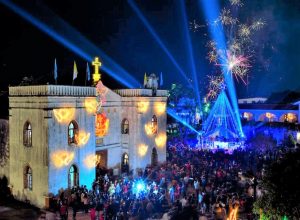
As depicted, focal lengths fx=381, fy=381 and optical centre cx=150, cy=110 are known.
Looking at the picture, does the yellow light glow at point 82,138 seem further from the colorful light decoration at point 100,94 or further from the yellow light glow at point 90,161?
the colorful light decoration at point 100,94

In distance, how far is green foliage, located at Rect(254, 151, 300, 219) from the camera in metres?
11.2

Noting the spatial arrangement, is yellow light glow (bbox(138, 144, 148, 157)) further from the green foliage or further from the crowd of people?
the green foliage

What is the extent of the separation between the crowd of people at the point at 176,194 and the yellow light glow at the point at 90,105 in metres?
4.31

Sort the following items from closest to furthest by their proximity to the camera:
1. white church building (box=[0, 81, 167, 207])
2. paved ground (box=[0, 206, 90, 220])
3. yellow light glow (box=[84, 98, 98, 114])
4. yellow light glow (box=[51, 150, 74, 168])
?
paved ground (box=[0, 206, 90, 220]) → white church building (box=[0, 81, 167, 207]) → yellow light glow (box=[51, 150, 74, 168]) → yellow light glow (box=[84, 98, 98, 114])

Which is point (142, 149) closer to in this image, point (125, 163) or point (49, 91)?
point (125, 163)

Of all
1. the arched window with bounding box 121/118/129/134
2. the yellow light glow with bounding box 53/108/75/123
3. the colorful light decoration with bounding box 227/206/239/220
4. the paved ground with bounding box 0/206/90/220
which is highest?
the yellow light glow with bounding box 53/108/75/123

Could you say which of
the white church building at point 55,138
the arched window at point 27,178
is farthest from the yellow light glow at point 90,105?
the arched window at point 27,178

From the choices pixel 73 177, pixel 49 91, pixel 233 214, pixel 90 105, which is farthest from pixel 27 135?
pixel 233 214

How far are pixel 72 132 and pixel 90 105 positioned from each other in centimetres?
212

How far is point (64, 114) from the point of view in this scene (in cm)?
2195

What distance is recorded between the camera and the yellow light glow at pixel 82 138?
75.6 feet

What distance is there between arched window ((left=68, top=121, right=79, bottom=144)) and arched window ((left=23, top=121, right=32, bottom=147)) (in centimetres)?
221

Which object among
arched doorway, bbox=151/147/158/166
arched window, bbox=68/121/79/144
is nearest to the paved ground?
arched window, bbox=68/121/79/144

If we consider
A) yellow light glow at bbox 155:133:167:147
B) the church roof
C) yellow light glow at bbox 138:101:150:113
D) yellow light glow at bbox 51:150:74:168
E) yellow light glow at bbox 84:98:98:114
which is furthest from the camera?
yellow light glow at bbox 155:133:167:147
